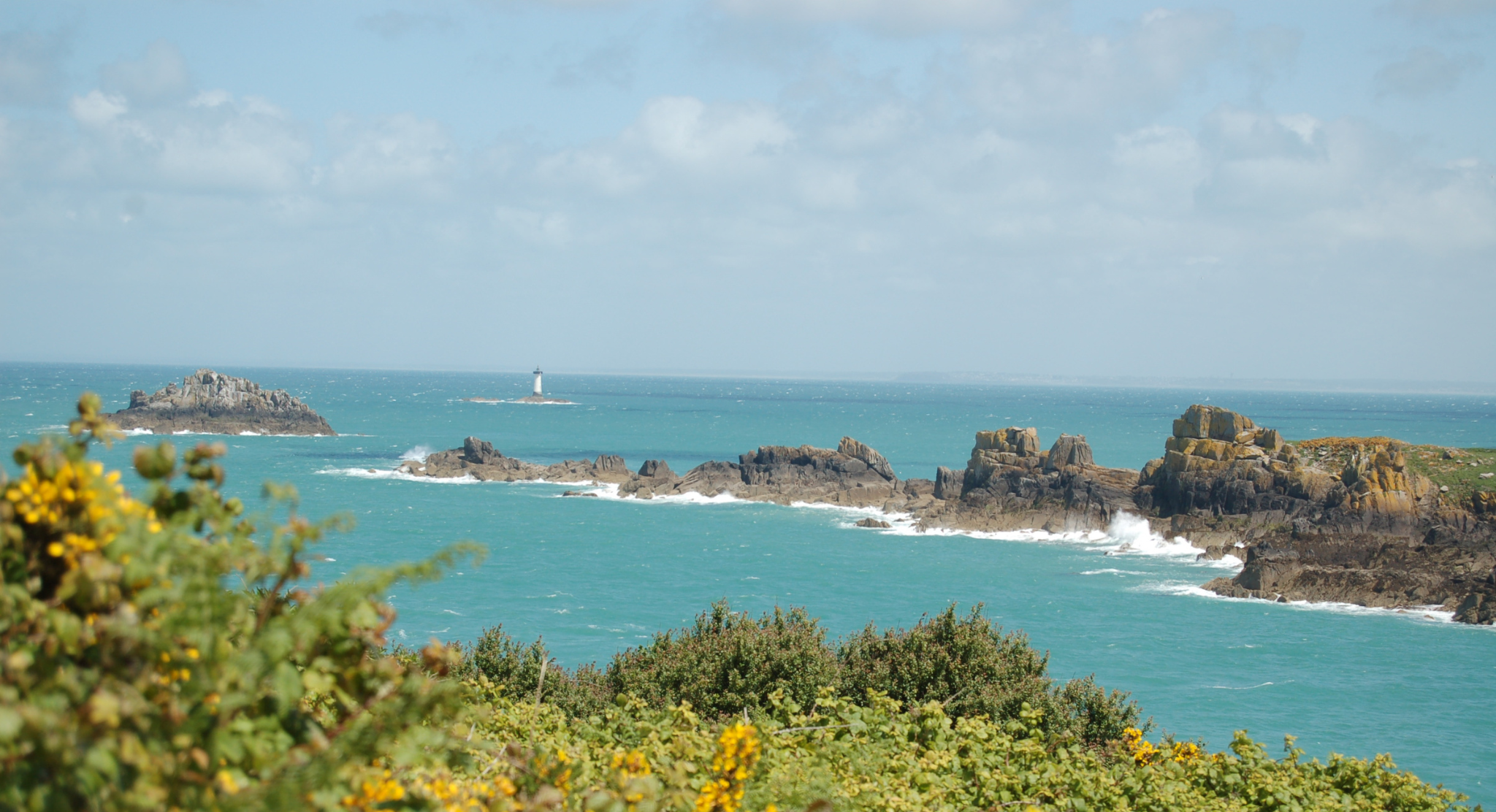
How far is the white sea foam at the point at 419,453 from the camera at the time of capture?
100625 millimetres

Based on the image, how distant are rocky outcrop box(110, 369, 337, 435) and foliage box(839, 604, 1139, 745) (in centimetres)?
11462

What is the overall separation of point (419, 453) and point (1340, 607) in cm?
8391

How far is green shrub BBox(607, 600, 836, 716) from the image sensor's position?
1741cm

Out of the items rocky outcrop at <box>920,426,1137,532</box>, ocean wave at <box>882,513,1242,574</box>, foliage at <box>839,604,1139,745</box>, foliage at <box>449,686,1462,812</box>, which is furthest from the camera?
rocky outcrop at <box>920,426,1137,532</box>

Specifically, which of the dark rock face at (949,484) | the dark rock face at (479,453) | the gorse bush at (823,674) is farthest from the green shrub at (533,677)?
the dark rock face at (479,453)

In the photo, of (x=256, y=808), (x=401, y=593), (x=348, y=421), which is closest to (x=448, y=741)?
(x=256, y=808)

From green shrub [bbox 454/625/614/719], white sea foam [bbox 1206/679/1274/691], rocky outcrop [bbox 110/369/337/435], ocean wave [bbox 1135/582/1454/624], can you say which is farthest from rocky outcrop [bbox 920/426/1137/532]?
rocky outcrop [bbox 110/369/337/435]

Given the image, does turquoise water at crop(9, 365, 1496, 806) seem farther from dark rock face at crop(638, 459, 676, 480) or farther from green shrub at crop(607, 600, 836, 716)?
green shrub at crop(607, 600, 836, 716)

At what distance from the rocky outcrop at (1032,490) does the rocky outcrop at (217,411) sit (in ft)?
267

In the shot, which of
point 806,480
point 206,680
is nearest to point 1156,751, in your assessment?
point 206,680

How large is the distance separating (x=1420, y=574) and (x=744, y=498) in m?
43.9

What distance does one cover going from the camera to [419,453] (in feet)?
349

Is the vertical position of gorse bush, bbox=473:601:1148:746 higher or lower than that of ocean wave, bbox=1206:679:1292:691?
higher

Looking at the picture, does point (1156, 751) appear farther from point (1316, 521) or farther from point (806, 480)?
point (806, 480)
